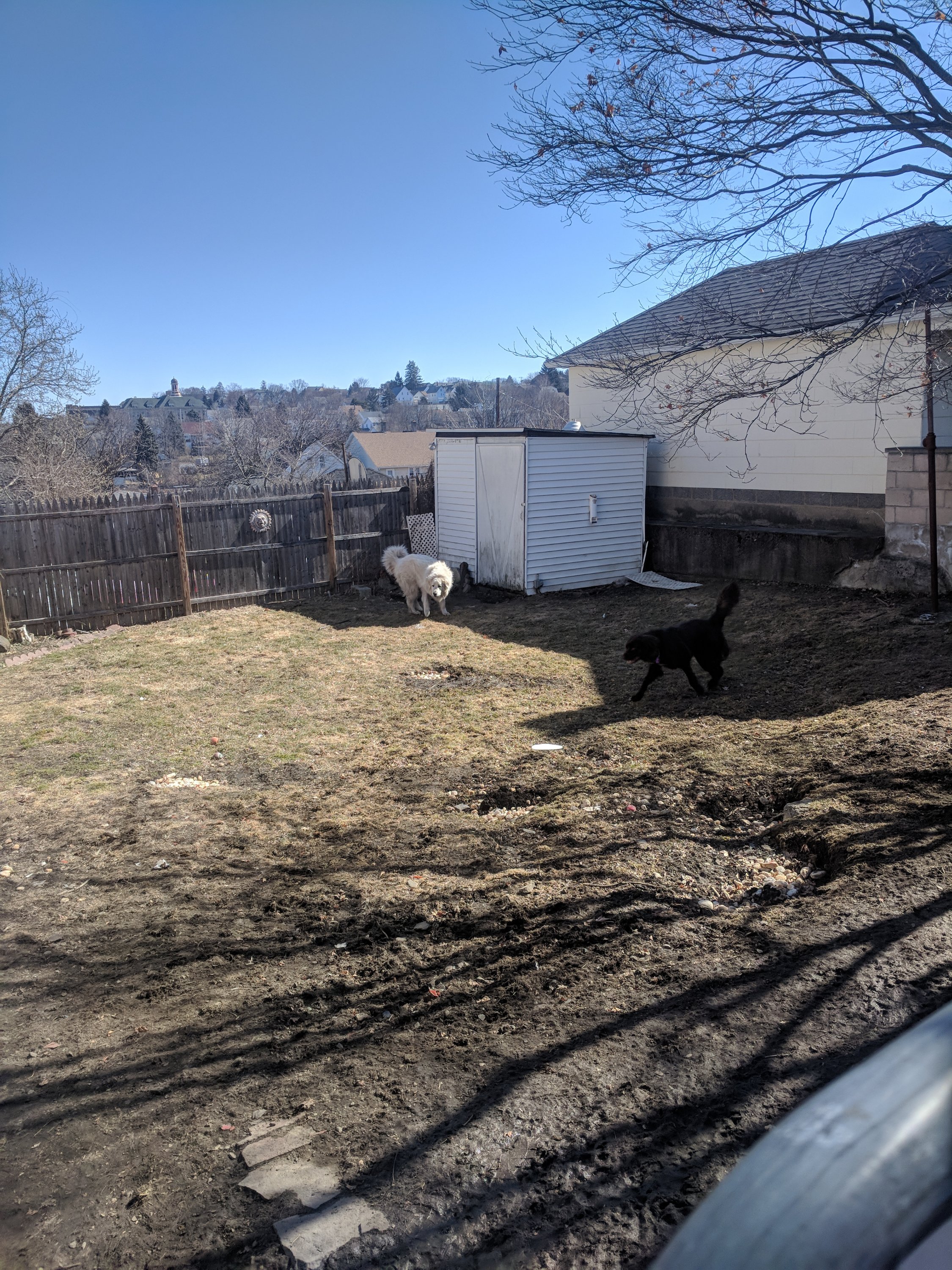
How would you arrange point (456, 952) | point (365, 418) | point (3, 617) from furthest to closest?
point (365, 418), point (3, 617), point (456, 952)

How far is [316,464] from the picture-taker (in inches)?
2261

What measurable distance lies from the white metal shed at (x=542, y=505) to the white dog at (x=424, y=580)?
1.40 meters

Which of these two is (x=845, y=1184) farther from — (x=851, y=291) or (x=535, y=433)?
(x=535, y=433)

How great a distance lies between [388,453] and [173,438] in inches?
1065

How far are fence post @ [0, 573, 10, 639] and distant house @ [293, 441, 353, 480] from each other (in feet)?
88.0

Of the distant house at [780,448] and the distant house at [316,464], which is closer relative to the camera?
the distant house at [780,448]

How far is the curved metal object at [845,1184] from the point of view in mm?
459

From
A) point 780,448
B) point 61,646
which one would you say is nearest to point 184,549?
point 61,646

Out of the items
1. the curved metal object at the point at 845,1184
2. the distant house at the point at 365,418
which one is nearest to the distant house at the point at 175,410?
the distant house at the point at 365,418

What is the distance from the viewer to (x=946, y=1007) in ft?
1.93

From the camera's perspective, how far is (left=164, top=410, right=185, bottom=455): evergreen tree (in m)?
73.2

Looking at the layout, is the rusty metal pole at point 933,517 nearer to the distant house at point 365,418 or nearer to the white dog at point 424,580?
the white dog at point 424,580

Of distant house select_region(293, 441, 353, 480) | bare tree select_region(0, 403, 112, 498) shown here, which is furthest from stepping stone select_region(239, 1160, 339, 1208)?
distant house select_region(293, 441, 353, 480)

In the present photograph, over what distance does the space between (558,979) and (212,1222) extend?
5.62ft
